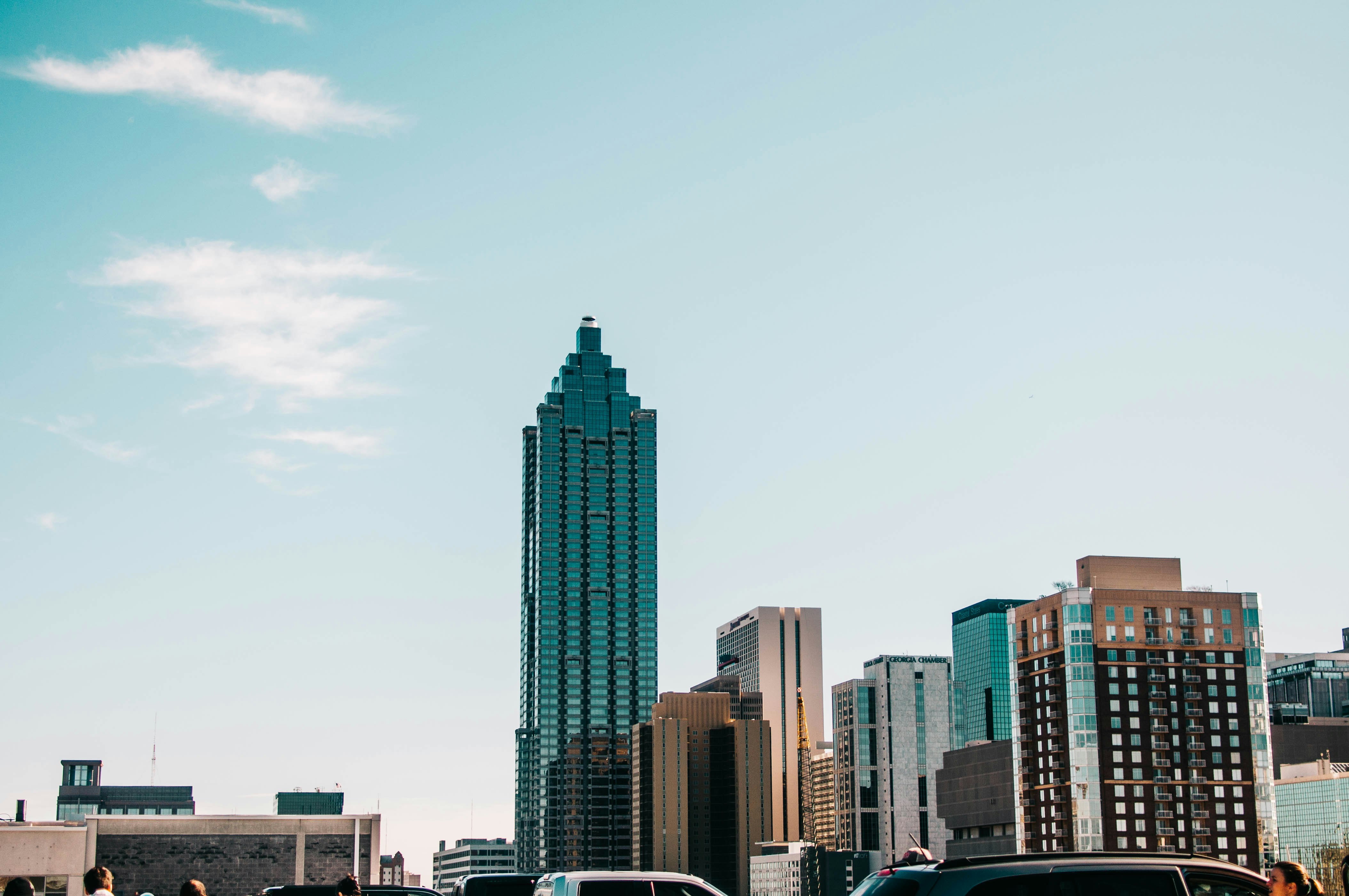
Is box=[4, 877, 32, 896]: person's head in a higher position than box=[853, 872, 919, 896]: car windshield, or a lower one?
lower

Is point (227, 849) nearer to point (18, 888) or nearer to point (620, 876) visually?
point (620, 876)

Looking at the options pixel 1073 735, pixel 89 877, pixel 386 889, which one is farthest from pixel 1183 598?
pixel 89 877

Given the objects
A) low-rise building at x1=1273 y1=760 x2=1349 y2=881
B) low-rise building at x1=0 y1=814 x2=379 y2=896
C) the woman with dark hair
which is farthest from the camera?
low-rise building at x1=1273 y1=760 x2=1349 y2=881

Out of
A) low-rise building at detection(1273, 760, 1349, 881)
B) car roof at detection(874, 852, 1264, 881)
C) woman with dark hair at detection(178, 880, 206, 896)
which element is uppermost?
car roof at detection(874, 852, 1264, 881)

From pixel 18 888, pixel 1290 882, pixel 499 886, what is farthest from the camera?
pixel 499 886

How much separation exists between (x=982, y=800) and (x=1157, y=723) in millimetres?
31730

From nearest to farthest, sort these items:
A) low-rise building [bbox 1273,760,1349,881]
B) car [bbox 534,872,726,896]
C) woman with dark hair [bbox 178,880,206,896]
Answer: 1. woman with dark hair [bbox 178,880,206,896]
2. car [bbox 534,872,726,896]
3. low-rise building [bbox 1273,760,1349,881]

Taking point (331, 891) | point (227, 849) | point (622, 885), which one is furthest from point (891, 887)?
point (227, 849)

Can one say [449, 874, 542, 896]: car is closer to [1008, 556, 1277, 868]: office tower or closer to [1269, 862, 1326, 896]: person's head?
[1269, 862, 1326, 896]: person's head

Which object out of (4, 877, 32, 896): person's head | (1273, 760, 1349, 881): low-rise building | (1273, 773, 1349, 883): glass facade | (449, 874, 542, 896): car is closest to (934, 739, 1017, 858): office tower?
(1273, 760, 1349, 881): low-rise building

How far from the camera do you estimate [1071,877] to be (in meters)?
12.2

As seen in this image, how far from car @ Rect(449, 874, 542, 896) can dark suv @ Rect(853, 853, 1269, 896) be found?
53.1 ft

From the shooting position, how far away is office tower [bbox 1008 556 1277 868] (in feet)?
520

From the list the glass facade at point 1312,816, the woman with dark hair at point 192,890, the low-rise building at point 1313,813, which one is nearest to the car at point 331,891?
the woman with dark hair at point 192,890
